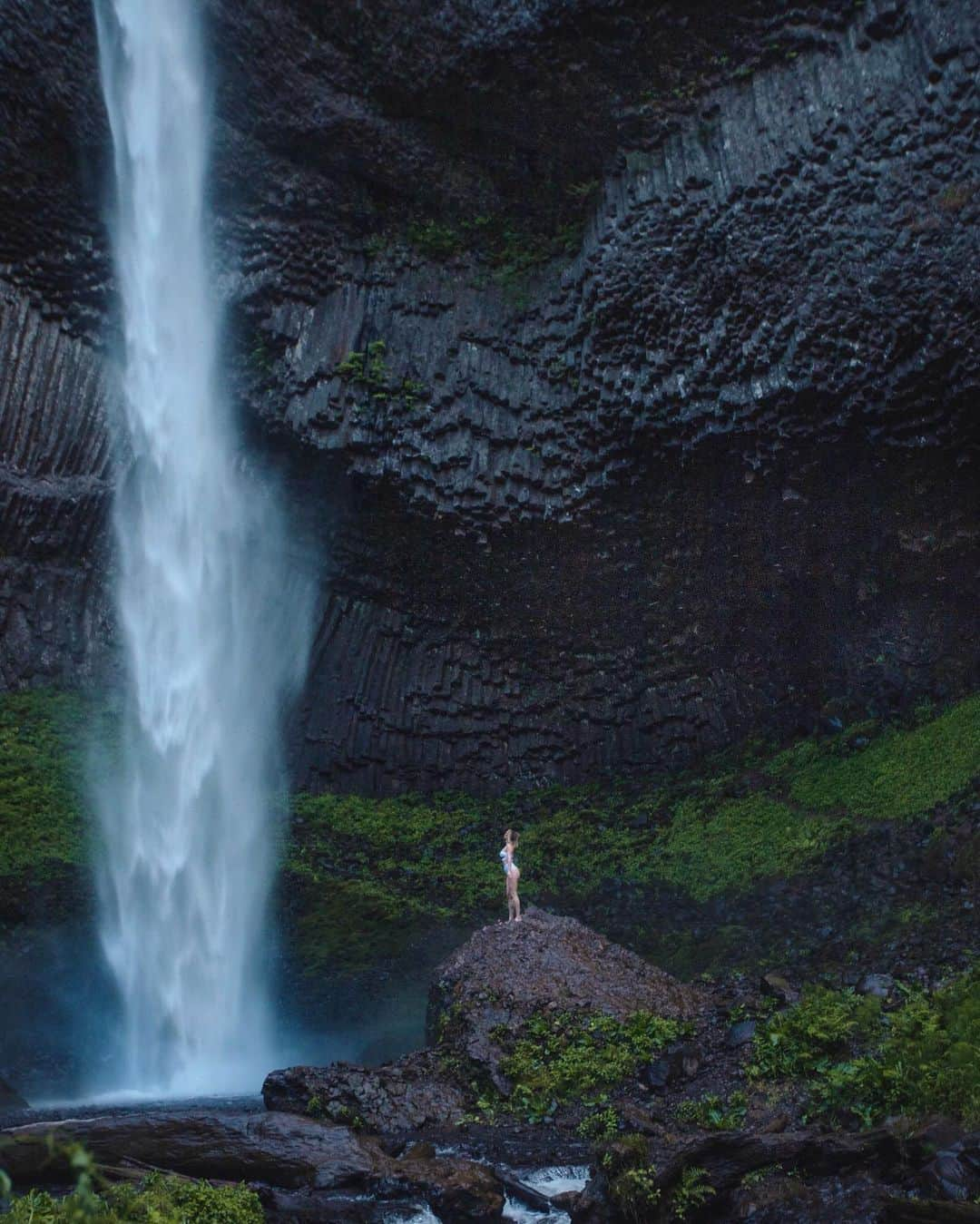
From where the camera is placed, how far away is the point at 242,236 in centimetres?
1844

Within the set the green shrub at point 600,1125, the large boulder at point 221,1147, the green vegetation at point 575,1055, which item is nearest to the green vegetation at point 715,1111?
the green shrub at point 600,1125

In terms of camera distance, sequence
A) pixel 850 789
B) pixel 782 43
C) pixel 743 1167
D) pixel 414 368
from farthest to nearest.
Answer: pixel 414 368, pixel 782 43, pixel 850 789, pixel 743 1167

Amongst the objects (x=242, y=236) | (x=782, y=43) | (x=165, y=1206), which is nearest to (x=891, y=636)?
(x=782, y=43)

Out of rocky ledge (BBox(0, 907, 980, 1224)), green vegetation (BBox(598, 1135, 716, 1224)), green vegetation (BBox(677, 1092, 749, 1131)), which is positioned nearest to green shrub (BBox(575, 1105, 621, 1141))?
rocky ledge (BBox(0, 907, 980, 1224))

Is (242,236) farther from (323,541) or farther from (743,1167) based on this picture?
(743,1167)

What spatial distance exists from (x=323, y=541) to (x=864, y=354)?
8.97m

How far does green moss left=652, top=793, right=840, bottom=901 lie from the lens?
14562mm

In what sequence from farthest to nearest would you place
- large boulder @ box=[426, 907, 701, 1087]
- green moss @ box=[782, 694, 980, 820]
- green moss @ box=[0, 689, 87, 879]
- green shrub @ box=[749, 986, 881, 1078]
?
green moss @ box=[0, 689, 87, 879] < green moss @ box=[782, 694, 980, 820] < large boulder @ box=[426, 907, 701, 1087] < green shrub @ box=[749, 986, 881, 1078]

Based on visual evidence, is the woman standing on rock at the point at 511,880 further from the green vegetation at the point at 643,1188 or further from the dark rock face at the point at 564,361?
the dark rock face at the point at 564,361

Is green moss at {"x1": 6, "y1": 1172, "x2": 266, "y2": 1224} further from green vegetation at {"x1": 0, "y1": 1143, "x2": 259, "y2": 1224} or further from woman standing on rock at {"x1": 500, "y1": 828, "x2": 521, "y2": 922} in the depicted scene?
woman standing on rock at {"x1": 500, "y1": 828, "x2": 521, "y2": 922}

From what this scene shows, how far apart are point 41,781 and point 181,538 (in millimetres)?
4266

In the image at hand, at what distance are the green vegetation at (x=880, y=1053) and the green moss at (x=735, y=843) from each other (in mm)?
5845

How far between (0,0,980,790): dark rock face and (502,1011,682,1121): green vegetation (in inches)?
372

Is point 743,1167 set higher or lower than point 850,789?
lower
